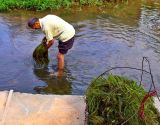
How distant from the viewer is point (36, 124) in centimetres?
514

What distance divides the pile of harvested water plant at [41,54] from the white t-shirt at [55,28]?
566mm

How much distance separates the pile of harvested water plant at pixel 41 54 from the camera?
7963 millimetres

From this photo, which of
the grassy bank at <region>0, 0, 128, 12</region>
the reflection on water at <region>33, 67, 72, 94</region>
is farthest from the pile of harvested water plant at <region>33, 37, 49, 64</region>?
the grassy bank at <region>0, 0, 128, 12</region>

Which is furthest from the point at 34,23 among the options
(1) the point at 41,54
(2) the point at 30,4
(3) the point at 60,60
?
(2) the point at 30,4

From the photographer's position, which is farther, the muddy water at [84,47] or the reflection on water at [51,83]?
the muddy water at [84,47]

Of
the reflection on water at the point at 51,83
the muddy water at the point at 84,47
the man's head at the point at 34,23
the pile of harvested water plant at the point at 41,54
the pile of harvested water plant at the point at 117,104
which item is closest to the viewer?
the pile of harvested water plant at the point at 117,104

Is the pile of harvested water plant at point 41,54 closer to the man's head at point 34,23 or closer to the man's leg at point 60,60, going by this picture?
the man's leg at point 60,60

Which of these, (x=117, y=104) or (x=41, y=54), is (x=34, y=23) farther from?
(x=117, y=104)

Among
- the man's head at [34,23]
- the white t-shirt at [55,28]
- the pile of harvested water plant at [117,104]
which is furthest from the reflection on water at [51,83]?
the pile of harvested water plant at [117,104]

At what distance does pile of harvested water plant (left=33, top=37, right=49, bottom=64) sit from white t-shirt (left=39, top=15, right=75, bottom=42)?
22.3 inches

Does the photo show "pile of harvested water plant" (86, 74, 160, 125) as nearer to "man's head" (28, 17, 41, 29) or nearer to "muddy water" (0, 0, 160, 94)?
"muddy water" (0, 0, 160, 94)

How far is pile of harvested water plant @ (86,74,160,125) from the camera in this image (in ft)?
15.0

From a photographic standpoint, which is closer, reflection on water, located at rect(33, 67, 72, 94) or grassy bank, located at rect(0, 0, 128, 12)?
reflection on water, located at rect(33, 67, 72, 94)

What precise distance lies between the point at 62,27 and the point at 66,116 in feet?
8.20
